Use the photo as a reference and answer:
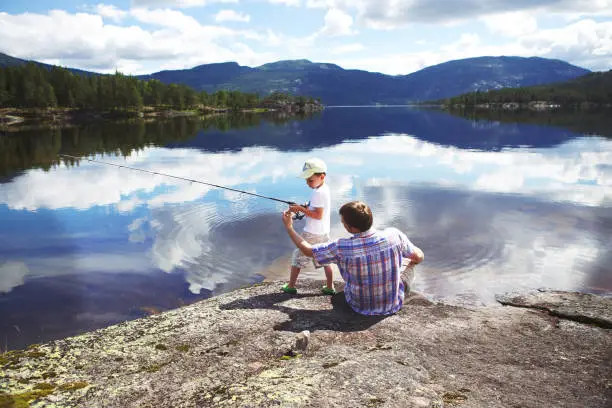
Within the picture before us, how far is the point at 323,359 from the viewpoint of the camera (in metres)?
6.77

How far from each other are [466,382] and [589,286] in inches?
388

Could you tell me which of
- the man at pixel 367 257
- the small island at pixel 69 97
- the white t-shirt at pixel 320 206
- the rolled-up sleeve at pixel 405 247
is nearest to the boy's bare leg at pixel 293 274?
the white t-shirt at pixel 320 206

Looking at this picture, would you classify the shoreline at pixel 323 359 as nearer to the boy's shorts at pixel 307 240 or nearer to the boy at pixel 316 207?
the boy's shorts at pixel 307 240

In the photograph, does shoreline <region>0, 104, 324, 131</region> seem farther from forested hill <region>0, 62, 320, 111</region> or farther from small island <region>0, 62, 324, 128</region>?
forested hill <region>0, 62, 320, 111</region>

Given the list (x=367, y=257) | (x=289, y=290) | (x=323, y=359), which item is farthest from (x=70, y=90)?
(x=323, y=359)

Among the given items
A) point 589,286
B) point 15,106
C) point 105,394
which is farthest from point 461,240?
point 15,106

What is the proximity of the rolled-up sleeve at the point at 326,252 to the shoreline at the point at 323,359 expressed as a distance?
131 cm

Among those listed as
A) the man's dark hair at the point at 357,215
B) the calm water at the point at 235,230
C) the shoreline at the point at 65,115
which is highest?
the shoreline at the point at 65,115

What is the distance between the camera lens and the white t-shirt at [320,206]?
31.2 feet

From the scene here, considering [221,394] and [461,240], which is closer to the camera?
[221,394]

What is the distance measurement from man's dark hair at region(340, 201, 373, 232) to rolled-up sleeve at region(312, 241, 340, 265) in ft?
2.03

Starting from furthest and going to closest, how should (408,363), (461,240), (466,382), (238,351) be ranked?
(461,240), (238,351), (408,363), (466,382)

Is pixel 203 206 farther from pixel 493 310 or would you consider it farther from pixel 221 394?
pixel 221 394

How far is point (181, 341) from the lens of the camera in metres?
7.86
